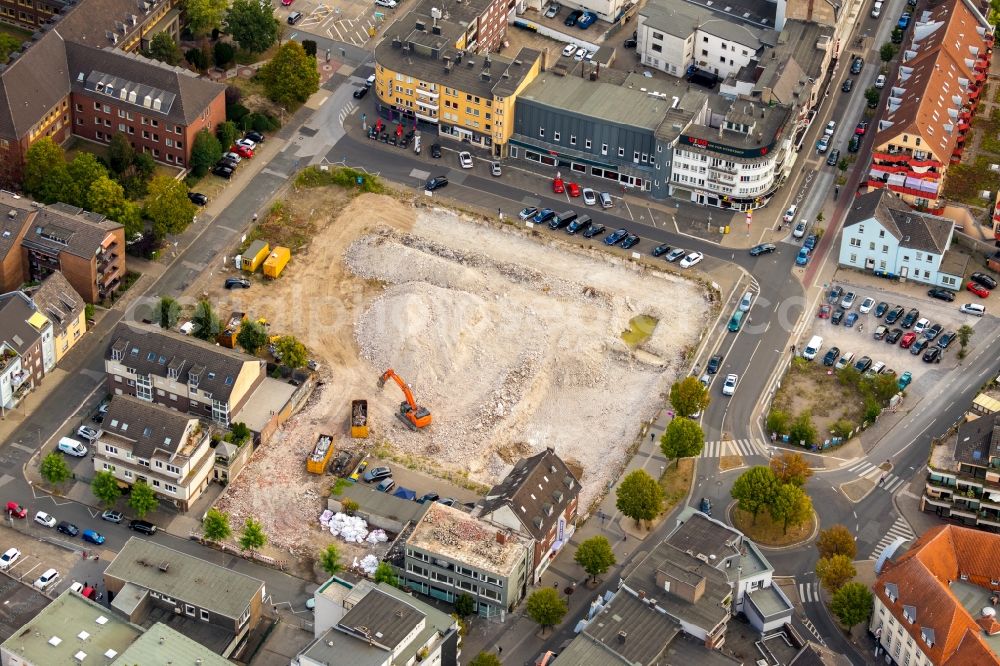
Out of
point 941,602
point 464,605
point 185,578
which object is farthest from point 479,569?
point 941,602

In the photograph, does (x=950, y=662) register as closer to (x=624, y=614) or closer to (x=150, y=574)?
(x=624, y=614)

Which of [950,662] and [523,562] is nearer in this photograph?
[950,662]

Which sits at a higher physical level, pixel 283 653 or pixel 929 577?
pixel 929 577

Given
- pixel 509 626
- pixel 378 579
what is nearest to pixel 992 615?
pixel 509 626

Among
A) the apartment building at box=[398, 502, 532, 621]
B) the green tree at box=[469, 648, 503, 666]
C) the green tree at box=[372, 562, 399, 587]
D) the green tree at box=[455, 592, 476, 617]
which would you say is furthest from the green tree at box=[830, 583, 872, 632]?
the green tree at box=[372, 562, 399, 587]

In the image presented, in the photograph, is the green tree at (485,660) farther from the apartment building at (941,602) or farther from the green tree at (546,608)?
the apartment building at (941,602)

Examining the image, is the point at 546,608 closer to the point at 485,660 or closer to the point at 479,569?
the point at 479,569

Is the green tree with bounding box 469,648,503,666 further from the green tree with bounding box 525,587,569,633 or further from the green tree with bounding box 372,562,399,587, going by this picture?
the green tree with bounding box 372,562,399,587
